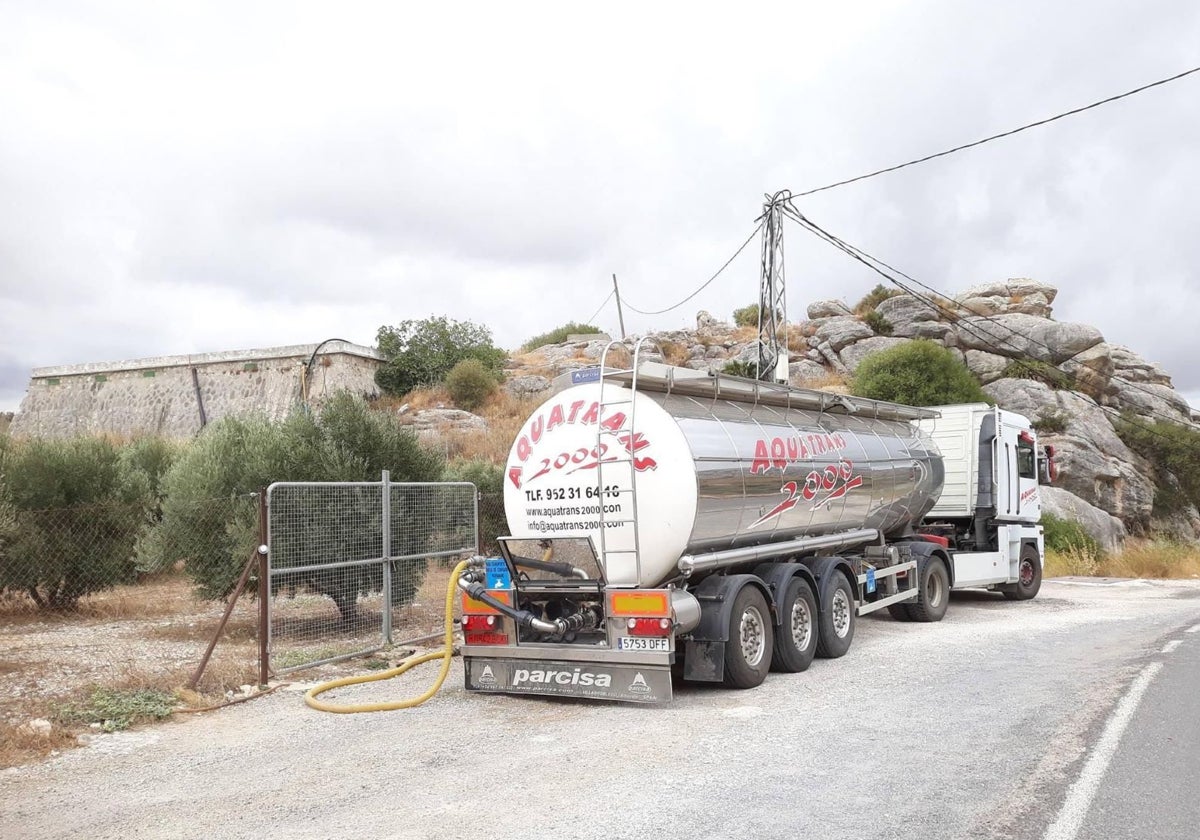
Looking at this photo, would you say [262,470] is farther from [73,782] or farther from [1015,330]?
[1015,330]

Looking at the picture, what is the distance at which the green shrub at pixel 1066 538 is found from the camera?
83.8ft

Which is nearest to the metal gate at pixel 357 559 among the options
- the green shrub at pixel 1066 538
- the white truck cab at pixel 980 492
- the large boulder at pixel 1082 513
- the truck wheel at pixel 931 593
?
the truck wheel at pixel 931 593

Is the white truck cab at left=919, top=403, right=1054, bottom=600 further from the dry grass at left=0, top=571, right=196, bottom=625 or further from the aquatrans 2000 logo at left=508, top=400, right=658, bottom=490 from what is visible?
the dry grass at left=0, top=571, right=196, bottom=625

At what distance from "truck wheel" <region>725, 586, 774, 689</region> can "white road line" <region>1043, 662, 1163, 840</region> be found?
3002 millimetres

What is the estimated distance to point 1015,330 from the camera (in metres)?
45.2

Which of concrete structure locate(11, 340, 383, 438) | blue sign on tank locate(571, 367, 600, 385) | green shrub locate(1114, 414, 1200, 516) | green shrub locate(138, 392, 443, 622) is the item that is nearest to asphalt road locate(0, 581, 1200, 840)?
green shrub locate(138, 392, 443, 622)

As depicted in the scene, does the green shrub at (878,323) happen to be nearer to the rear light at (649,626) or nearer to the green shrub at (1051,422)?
the green shrub at (1051,422)

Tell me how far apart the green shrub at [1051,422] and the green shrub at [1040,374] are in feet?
12.0

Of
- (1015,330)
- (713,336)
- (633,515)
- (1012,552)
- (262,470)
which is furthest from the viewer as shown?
(713,336)

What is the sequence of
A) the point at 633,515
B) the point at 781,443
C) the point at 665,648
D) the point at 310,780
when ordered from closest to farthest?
the point at 310,780 → the point at 665,648 → the point at 633,515 → the point at 781,443

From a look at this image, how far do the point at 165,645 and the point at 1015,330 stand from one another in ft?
139

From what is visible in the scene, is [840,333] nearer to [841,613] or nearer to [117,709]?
[841,613]

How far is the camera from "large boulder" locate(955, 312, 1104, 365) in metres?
43.7

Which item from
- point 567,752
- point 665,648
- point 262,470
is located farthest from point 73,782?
point 262,470
